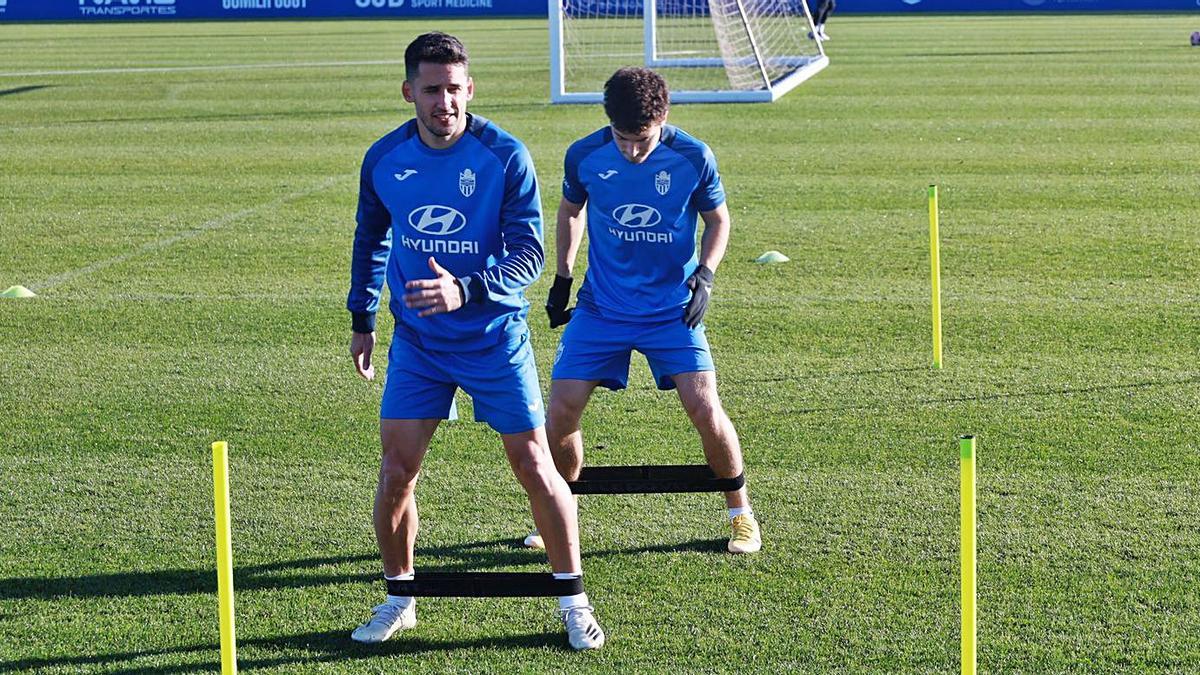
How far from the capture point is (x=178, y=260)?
40.6 ft

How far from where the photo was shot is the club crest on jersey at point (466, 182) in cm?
536

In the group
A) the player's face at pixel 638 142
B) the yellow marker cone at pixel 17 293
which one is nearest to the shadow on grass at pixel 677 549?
the player's face at pixel 638 142

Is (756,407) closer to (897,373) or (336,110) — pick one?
(897,373)

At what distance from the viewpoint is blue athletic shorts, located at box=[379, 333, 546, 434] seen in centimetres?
548

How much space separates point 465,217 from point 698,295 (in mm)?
1230

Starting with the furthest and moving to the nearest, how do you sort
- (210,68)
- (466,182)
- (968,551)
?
(210,68)
(466,182)
(968,551)

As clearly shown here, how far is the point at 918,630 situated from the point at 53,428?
4.70 m

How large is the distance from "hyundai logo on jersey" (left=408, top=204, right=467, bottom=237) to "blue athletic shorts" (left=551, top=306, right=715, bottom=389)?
1156 mm

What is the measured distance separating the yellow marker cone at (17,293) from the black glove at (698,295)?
6.52 metres

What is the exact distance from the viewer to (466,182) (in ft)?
17.6

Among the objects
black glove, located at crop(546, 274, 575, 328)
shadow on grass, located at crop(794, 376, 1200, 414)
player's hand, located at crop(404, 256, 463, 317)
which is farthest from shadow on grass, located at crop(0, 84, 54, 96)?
player's hand, located at crop(404, 256, 463, 317)

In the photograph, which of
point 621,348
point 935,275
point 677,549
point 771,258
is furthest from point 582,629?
point 771,258

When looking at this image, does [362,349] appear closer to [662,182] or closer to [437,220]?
[437,220]

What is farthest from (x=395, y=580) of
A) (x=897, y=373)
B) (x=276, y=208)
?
(x=276, y=208)
